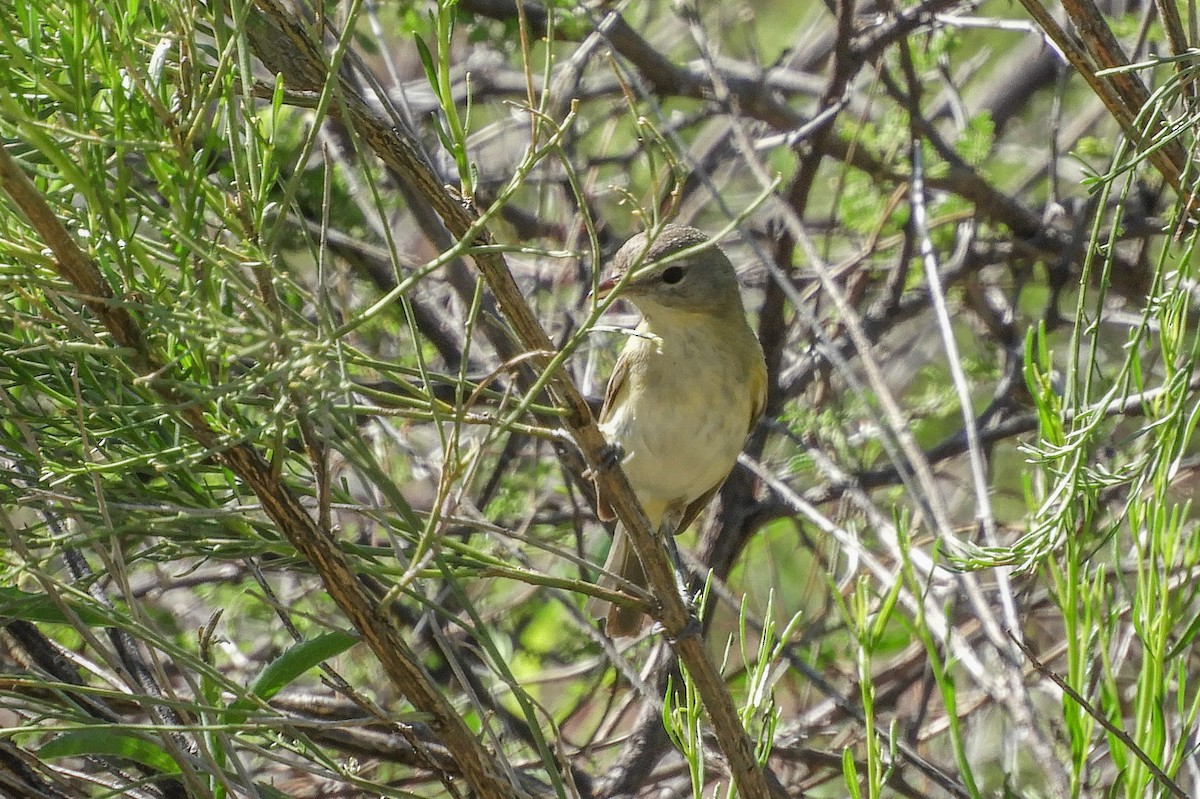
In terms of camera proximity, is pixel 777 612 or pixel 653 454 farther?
pixel 777 612

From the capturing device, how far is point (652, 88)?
15.3 feet

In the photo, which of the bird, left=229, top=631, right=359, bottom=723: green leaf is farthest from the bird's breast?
left=229, top=631, right=359, bottom=723: green leaf

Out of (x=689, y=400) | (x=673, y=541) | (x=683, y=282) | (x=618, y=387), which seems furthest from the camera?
(x=618, y=387)

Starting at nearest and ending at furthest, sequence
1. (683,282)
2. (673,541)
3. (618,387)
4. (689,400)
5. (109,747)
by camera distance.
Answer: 1. (109,747)
2. (673,541)
3. (683,282)
4. (689,400)
5. (618,387)

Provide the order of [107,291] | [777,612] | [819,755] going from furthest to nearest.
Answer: [777,612]
[819,755]
[107,291]

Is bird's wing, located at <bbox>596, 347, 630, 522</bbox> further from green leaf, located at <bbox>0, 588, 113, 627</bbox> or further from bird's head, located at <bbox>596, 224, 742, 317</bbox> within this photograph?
green leaf, located at <bbox>0, 588, 113, 627</bbox>

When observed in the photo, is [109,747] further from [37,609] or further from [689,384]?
[689,384]

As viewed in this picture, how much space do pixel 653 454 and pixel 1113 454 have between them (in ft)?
4.79

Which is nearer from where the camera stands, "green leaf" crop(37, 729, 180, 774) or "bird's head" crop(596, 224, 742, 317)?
"green leaf" crop(37, 729, 180, 774)

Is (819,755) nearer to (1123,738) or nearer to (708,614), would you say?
(708,614)

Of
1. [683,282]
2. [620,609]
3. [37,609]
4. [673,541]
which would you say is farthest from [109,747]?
[683,282]

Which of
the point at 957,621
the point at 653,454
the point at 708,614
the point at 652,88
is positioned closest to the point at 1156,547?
the point at 708,614

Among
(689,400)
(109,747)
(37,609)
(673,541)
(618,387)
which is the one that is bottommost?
(109,747)

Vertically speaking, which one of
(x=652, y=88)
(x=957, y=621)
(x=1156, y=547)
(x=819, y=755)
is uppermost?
(x=652, y=88)
